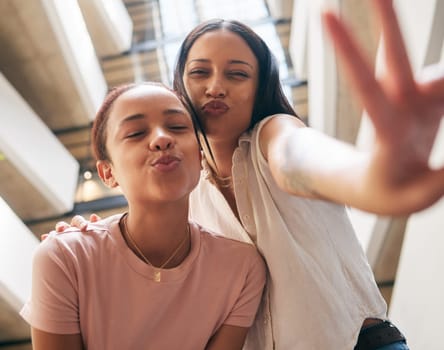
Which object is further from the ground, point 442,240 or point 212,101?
point 212,101

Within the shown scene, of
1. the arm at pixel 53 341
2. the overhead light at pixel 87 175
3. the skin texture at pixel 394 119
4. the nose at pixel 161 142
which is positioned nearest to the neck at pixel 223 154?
the nose at pixel 161 142

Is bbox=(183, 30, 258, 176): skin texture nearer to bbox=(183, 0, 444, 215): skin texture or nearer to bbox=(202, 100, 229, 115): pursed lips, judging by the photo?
bbox=(202, 100, 229, 115): pursed lips

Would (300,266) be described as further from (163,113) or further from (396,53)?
(396,53)

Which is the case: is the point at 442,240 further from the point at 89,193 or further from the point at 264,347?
the point at 89,193

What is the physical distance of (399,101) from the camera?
0.48 m

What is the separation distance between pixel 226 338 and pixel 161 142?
55cm

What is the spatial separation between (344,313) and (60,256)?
0.75 metres

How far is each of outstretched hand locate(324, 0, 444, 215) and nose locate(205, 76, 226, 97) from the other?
790 mm

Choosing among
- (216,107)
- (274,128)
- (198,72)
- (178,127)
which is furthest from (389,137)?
(198,72)

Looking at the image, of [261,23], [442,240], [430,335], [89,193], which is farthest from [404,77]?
[261,23]

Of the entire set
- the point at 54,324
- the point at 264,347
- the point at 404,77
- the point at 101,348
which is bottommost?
the point at 264,347

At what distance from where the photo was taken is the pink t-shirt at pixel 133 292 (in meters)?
1.01

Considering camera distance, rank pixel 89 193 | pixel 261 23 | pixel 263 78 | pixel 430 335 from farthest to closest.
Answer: pixel 261 23, pixel 89 193, pixel 430 335, pixel 263 78

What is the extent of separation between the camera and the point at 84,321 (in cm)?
103
